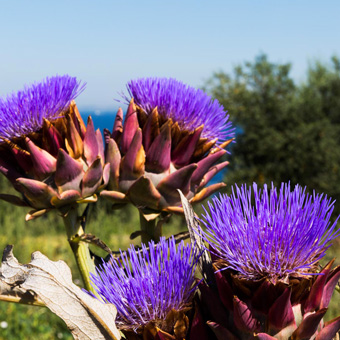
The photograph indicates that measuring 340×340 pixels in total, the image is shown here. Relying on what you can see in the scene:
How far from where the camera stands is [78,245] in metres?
0.93

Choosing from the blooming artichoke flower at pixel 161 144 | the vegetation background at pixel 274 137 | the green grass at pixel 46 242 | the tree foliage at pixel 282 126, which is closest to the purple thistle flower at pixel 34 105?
the blooming artichoke flower at pixel 161 144

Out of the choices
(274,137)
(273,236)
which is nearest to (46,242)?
(274,137)

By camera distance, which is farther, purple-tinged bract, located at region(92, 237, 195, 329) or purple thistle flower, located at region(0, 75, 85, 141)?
purple thistle flower, located at region(0, 75, 85, 141)

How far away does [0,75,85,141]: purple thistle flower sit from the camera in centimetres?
89

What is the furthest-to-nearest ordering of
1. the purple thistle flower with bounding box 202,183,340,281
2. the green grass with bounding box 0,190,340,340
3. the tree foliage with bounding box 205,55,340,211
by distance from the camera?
1. the tree foliage with bounding box 205,55,340,211
2. the green grass with bounding box 0,190,340,340
3. the purple thistle flower with bounding box 202,183,340,281

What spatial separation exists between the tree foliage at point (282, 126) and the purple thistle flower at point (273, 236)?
505 centimetres

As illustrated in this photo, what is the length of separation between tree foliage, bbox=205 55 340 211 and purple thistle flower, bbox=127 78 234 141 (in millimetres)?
4695

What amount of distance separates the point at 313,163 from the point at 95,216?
101 inches

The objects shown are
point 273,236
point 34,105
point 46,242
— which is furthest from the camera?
point 46,242

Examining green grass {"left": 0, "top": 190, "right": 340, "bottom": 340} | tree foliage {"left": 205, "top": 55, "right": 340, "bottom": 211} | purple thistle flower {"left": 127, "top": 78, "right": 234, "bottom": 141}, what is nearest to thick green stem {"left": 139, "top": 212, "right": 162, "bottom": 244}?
purple thistle flower {"left": 127, "top": 78, "right": 234, "bottom": 141}

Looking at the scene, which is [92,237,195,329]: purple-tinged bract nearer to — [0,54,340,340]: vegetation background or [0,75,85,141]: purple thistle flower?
[0,75,85,141]: purple thistle flower

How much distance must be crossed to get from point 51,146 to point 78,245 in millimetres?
178

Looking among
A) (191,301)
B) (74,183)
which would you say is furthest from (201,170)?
(191,301)

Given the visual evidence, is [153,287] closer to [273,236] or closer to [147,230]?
[273,236]
